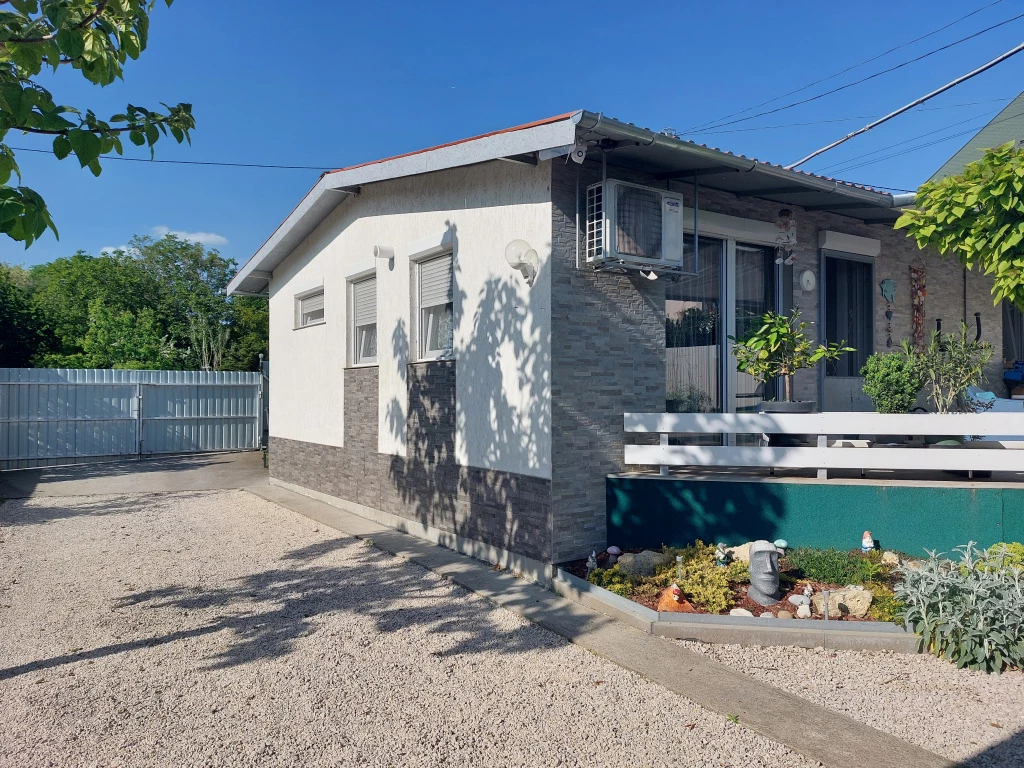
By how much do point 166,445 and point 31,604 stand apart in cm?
1227

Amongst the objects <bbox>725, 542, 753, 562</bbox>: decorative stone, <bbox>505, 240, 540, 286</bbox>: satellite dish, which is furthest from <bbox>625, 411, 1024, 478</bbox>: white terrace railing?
<bbox>505, 240, 540, 286</bbox>: satellite dish

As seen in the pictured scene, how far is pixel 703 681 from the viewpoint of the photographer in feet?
14.4

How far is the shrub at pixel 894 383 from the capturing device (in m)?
7.37

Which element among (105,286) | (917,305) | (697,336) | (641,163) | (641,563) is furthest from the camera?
(105,286)

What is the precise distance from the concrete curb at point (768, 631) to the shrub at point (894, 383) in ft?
10.7

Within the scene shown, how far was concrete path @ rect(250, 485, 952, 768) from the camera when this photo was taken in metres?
3.54

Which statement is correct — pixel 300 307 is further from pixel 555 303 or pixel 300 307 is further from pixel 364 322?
pixel 555 303

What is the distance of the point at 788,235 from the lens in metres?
8.41

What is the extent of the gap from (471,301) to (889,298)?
5927 millimetres

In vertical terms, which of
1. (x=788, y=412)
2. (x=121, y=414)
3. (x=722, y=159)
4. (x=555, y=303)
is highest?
(x=722, y=159)

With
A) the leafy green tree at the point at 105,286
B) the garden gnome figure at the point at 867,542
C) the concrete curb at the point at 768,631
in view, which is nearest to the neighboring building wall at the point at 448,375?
the concrete curb at the point at 768,631

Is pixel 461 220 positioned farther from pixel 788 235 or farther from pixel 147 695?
pixel 147 695

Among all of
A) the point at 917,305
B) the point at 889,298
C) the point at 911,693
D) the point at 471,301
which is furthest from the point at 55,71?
the point at 917,305

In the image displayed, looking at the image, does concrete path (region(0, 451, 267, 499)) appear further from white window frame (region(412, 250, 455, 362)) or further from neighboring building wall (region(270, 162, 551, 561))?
white window frame (region(412, 250, 455, 362))
